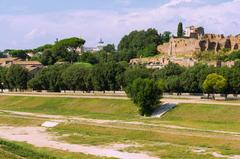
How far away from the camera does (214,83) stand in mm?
58500

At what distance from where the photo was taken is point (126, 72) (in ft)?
236

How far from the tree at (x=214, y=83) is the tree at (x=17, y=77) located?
134 feet

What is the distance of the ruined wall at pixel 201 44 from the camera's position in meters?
105

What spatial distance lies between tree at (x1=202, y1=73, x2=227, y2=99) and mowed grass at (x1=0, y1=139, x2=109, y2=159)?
28.8 meters

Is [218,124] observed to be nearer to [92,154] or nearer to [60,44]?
[92,154]

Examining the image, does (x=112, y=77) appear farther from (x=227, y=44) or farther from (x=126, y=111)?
(x=227, y=44)

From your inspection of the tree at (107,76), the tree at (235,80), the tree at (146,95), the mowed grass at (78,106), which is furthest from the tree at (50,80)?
the tree at (146,95)

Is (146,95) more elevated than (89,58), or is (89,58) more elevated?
(89,58)

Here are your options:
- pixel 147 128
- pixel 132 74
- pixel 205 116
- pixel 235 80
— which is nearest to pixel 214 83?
pixel 235 80

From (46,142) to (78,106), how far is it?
26213 mm

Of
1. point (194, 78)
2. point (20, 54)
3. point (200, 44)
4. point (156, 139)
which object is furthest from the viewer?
point (20, 54)

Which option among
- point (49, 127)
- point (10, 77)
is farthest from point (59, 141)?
point (10, 77)

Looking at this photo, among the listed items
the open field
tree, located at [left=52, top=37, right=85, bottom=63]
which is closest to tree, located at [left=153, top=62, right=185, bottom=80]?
the open field

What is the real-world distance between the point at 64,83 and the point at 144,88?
3128 cm
